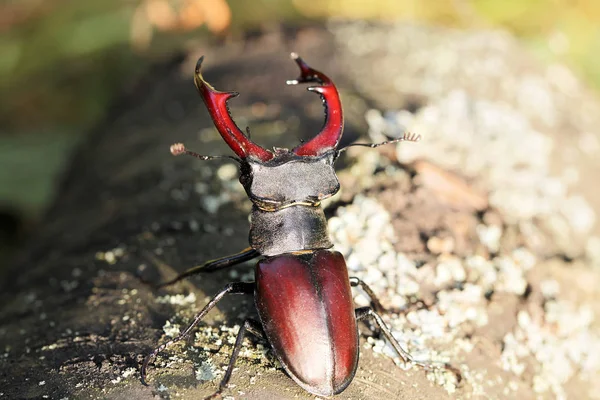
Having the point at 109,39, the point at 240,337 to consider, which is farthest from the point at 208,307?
the point at 109,39

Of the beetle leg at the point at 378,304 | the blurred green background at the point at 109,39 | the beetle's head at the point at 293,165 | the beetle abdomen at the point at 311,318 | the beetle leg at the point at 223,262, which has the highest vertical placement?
the beetle's head at the point at 293,165

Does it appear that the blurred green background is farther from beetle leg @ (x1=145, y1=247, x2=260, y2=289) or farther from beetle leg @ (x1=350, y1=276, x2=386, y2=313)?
beetle leg @ (x1=350, y1=276, x2=386, y2=313)

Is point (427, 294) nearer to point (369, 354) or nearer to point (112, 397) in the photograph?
point (369, 354)

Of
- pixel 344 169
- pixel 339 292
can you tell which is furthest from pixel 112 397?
pixel 344 169

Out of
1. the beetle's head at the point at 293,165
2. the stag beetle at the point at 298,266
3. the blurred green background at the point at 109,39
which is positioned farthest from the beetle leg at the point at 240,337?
the blurred green background at the point at 109,39

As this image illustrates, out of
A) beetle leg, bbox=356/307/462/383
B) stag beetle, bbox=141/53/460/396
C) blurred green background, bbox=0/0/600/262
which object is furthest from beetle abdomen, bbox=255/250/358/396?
blurred green background, bbox=0/0/600/262

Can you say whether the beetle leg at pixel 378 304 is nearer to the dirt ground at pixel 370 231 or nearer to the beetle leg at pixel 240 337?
the dirt ground at pixel 370 231
